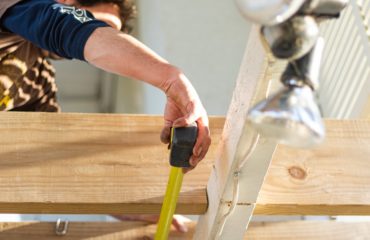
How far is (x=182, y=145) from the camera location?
721 mm

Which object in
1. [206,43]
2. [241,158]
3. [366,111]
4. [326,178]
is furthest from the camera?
[206,43]

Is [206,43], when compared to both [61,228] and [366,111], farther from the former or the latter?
[61,228]

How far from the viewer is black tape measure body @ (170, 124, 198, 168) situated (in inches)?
28.4

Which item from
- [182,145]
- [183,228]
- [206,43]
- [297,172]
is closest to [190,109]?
[182,145]

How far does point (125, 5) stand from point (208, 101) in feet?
2.21

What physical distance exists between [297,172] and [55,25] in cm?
38

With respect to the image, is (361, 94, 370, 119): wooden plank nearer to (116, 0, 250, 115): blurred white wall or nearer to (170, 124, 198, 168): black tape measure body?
(116, 0, 250, 115): blurred white wall

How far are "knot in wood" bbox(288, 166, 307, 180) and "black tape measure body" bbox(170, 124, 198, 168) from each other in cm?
15

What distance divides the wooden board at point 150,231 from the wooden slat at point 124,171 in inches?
5.2

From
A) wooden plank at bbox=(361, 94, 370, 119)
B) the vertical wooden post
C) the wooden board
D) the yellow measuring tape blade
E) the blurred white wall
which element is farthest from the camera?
the blurred white wall

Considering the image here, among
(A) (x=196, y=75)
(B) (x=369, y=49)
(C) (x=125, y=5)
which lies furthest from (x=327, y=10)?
(A) (x=196, y=75)

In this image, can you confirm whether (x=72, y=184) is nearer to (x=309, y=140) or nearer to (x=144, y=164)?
(x=144, y=164)

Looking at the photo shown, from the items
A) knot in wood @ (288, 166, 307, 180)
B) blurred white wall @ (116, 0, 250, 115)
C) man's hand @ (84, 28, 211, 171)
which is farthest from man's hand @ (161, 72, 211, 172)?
blurred white wall @ (116, 0, 250, 115)

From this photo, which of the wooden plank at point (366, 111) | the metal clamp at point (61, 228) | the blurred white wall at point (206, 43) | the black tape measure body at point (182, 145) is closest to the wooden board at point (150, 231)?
the metal clamp at point (61, 228)
